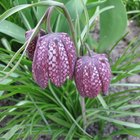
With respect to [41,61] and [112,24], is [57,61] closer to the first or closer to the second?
[41,61]

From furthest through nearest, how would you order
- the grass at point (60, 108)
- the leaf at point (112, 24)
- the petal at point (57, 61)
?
1. the leaf at point (112, 24)
2. the grass at point (60, 108)
3. the petal at point (57, 61)

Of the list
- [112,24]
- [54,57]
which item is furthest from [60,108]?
[54,57]

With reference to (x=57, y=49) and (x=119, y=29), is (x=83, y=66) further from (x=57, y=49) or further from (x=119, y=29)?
(x=119, y=29)

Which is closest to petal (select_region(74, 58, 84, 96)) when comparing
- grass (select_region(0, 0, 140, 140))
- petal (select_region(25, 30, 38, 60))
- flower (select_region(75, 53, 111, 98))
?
flower (select_region(75, 53, 111, 98))

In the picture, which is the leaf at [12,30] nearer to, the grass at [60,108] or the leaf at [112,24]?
the grass at [60,108]

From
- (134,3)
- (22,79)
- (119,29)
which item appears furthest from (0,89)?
(134,3)

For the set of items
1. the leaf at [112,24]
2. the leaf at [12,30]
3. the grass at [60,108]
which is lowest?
the grass at [60,108]

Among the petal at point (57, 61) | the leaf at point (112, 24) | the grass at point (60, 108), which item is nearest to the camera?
the petal at point (57, 61)

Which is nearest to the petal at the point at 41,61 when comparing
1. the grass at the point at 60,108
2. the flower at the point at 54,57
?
the flower at the point at 54,57
